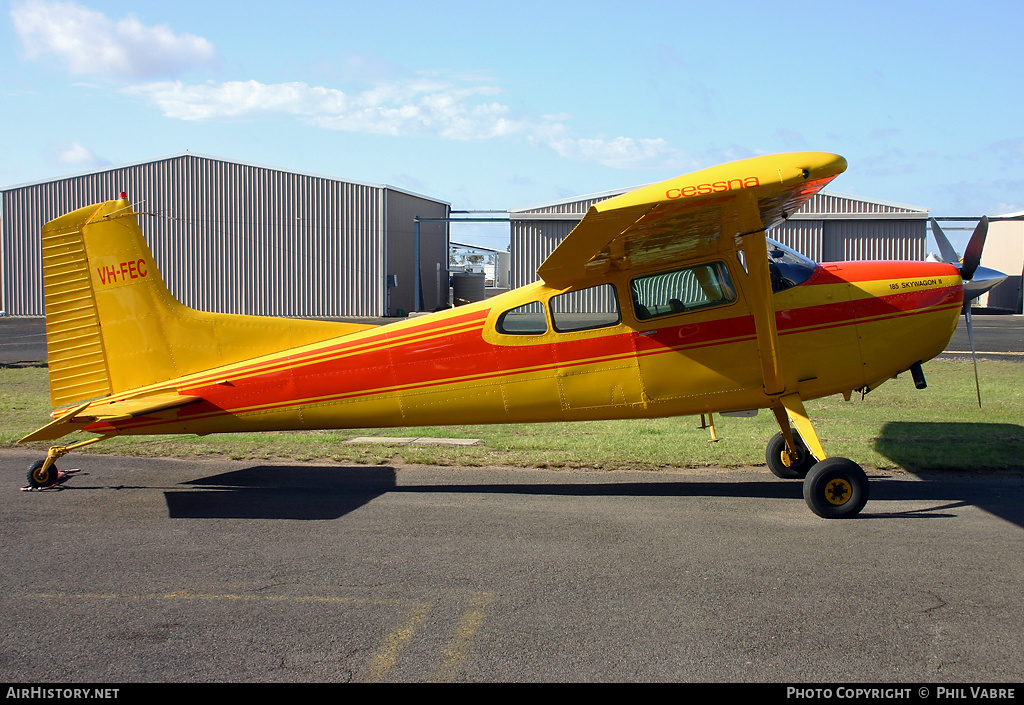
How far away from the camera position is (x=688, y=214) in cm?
599

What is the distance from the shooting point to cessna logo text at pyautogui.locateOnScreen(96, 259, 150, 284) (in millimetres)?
7551

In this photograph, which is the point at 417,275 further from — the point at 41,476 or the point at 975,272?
the point at 975,272

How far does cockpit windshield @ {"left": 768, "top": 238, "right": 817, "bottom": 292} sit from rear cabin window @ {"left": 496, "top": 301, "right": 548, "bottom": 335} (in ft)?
7.39

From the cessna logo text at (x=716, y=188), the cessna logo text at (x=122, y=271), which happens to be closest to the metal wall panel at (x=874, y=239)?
the cessna logo text at (x=716, y=188)

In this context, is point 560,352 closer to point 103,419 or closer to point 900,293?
point 900,293

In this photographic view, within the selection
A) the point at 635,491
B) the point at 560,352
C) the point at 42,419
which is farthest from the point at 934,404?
the point at 42,419

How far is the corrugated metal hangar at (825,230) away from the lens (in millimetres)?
35781

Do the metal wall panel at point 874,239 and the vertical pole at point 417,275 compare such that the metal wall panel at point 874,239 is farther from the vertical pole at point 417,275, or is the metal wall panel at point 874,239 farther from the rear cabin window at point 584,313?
the rear cabin window at point 584,313
